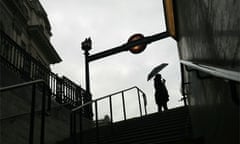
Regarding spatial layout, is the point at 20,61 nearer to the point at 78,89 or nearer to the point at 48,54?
the point at 78,89

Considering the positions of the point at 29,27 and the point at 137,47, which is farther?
the point at 29,27

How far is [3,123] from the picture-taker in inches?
287

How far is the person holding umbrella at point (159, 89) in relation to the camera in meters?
12.8

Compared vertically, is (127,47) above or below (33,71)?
above

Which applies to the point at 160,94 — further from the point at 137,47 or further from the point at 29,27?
the point at 29,27

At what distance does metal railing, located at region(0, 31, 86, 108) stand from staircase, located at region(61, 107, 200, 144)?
9.64ft

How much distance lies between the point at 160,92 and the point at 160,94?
94 millimetres

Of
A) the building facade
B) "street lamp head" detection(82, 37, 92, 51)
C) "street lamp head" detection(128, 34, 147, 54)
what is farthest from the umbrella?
the building facade

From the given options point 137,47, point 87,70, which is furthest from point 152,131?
point 137,47

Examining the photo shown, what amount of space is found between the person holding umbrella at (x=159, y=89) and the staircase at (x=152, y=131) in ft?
10.6

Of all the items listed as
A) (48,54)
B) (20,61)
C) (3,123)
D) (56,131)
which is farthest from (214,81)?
(48,54)

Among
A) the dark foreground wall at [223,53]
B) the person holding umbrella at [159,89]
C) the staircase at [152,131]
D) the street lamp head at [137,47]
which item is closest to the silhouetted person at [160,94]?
the person holding umbrella at [159,89]

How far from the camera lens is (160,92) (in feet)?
42.4

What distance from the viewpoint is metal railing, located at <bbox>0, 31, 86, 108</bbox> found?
32.9ft
